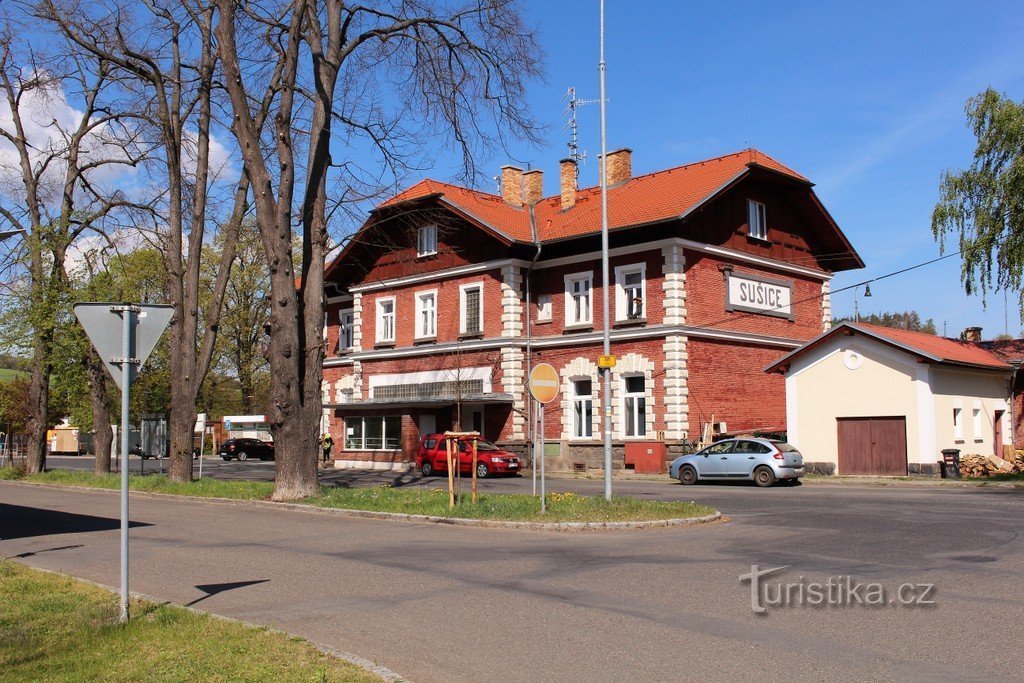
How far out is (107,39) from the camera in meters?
24.3

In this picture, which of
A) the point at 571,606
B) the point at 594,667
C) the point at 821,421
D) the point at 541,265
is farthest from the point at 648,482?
the point at 594,667

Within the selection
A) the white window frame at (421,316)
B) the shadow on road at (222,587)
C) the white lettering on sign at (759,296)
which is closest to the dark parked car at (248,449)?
the white window frame at (421,316)

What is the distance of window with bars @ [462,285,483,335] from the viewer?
40.9 meters

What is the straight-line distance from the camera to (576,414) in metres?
38.7

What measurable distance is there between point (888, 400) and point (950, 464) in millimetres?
2953

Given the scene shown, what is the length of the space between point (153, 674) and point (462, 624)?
2.78 m

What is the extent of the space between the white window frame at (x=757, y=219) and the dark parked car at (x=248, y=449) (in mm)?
34224

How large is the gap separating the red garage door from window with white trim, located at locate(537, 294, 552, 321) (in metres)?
12.5

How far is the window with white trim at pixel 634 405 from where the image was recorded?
36.5m

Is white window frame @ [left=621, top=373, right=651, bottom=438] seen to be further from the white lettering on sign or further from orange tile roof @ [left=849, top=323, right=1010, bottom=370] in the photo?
orange tile roof @ [left=849, top=323, right=1010, bottom=370]

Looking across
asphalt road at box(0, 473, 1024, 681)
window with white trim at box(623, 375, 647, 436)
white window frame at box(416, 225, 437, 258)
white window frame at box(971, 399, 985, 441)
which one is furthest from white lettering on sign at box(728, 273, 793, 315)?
asphalt road at box(0, 473, 1024, 681)

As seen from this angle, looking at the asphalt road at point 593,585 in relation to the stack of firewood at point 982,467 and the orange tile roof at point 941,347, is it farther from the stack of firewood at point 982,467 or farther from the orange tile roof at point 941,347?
the stack of firewood at point 982,467

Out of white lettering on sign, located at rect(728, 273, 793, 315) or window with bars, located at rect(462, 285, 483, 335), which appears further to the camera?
window with bars, located at rect(462, 285, 483, 335)

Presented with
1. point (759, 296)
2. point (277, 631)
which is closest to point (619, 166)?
point (759, 296)
